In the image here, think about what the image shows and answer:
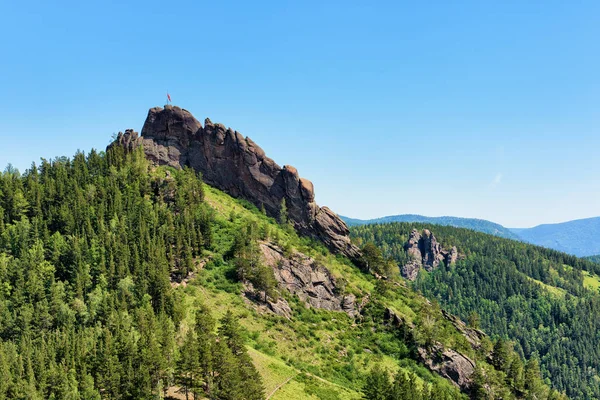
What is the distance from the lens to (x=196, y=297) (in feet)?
302

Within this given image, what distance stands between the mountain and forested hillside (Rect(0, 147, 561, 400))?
1.27 ft

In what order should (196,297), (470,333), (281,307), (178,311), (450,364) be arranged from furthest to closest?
1. (470,333)
2. (450,364)
3. (281,307)
4. (196,297)
5. (178,311)

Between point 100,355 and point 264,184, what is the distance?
91.7m

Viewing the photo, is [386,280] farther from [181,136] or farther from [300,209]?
[181,136]

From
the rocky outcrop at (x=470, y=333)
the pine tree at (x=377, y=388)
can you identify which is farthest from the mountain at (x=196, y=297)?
the rocky outcrop at (x=470, y=333)

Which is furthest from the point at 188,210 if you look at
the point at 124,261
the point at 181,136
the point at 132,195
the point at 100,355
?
the point at 100,355

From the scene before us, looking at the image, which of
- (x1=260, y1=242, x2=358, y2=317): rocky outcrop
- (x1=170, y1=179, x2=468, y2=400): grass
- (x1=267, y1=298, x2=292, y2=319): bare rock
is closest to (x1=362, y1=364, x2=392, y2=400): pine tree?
(x1=170, y1=179, x2=468, y2=400): grass

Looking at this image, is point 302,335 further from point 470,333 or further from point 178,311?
point 470,333

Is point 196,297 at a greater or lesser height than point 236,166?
lesser

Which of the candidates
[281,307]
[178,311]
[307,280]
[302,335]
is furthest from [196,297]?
[307,280]

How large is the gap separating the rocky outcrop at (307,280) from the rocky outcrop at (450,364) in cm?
2230

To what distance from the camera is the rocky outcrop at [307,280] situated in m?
113

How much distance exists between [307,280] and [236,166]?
54169 millimetres

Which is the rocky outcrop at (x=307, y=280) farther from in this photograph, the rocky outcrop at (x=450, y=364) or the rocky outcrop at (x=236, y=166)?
the rocky outcrop at (x=236, y=166)
